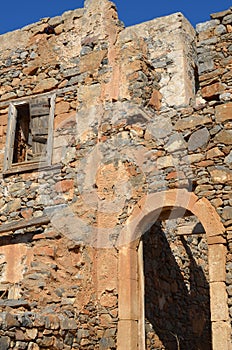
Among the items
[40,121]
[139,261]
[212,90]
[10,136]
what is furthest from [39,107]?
[139,261]

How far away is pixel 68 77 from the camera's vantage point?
838 centimetres

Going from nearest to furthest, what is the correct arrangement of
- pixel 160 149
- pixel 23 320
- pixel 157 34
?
pixel 23 320
pixel 160 149
pixel 157 34

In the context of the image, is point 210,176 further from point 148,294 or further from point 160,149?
point 148,294

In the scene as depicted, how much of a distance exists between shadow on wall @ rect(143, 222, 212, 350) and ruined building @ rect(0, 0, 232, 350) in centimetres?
3

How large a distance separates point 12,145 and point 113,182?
2.05 m

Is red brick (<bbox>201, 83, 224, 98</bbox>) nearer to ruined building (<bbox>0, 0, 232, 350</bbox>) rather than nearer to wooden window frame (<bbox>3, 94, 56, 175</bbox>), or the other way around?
ruined building (<bbox>0, 0, 232, 350</bbox>)

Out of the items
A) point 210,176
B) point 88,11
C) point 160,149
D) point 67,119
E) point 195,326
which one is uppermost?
point 88,11

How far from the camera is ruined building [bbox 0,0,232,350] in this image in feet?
21.0

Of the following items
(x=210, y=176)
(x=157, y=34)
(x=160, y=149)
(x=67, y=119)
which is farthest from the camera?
(x=157, y=34)

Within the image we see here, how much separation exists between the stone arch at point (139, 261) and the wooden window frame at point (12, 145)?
1.84 meters

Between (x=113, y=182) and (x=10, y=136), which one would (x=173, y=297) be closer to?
(x=113, y=182)

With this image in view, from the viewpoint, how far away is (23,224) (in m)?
7.58

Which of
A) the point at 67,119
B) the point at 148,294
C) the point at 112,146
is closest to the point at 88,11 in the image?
the point at 67,119

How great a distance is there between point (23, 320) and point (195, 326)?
4206 millimetres
